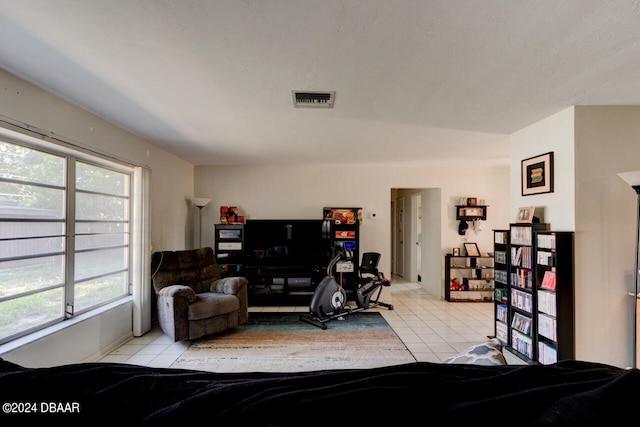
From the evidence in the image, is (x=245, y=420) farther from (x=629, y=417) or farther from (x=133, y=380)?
(x=629, y=417)

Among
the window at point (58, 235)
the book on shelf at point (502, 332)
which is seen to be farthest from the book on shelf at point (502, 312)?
the window at point (58, 235)

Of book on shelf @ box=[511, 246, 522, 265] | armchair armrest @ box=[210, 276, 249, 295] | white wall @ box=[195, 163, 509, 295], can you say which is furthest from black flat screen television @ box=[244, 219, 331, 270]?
book on shelf @ box=[511, 246, 522, 265]

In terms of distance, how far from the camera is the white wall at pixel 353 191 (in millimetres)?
5102

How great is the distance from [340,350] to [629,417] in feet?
8.70

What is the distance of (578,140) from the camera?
240 cm

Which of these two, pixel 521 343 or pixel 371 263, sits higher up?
pixel 371 263

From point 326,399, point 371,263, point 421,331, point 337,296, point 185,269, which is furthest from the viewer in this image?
point 371,263

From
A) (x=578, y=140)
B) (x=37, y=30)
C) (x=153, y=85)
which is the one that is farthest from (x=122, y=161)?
(x=578, y=140)

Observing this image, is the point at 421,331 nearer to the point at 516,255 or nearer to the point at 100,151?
the point at 516,255


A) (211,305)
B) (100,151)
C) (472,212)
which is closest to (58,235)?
(100,151)

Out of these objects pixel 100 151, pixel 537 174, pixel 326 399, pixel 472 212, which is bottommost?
pixel 326 399

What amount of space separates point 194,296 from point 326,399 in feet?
9.82

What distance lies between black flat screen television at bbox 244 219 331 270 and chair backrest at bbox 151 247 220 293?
87 cm

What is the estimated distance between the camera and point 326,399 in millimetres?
675
